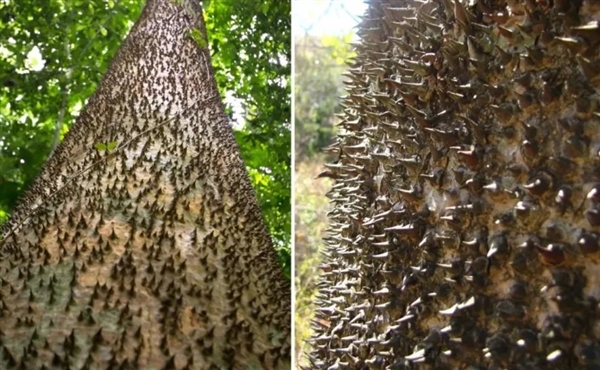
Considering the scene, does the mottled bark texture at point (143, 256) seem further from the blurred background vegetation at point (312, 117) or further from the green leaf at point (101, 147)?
the blurred background vegetation at point (312, 117)

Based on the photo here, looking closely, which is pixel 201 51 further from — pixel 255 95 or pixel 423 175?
pixel 423 175

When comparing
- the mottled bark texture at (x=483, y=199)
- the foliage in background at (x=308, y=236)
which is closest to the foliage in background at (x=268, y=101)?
the foliage in background at (x=308, y=236)

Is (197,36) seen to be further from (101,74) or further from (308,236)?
(308,236)

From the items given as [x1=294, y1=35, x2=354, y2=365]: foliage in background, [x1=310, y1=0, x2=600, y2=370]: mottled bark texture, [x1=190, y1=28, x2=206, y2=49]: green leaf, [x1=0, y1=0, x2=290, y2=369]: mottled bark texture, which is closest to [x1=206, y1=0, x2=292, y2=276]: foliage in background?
[x1=190, y1=28, x2=206, y2=49]: green leaf

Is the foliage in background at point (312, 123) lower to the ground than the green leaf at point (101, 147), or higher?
lower

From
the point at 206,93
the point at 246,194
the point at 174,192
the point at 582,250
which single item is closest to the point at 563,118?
the point at 582,250

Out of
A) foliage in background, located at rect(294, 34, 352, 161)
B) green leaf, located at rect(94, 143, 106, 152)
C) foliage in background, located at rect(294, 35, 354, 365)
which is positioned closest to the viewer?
green leaf, located at rect(94, 143, 106, 152)

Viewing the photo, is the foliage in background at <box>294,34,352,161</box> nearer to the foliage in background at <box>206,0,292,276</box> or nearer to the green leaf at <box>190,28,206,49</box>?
the foliage in background at <box>206,0,292,276</box>
